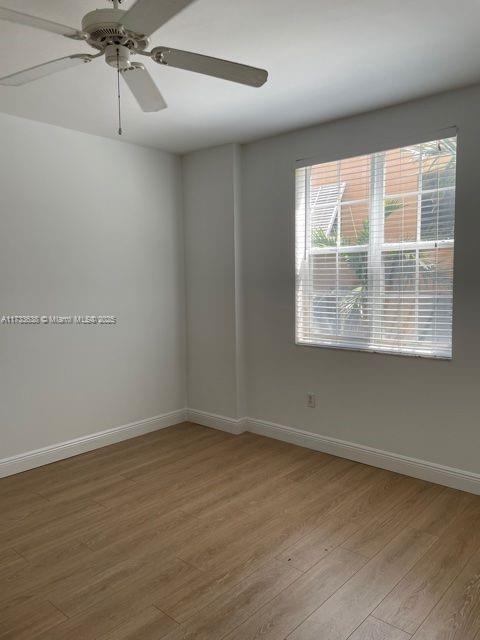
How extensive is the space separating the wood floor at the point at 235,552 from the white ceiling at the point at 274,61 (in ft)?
8.14

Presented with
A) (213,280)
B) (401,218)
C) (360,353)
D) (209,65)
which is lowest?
(360,353)

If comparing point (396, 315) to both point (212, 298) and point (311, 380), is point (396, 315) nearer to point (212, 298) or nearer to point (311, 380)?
point (311, 380)

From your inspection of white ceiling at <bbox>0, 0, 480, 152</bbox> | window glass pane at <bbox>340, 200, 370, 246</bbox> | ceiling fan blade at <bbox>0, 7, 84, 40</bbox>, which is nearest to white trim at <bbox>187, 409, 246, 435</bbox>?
window glass pane at <bbox>340, 200, 370, 246</bbox>

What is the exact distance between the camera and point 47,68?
1890 mm

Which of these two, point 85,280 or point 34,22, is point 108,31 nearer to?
point 34,22

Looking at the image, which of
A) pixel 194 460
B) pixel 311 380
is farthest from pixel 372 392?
pixel 194 460

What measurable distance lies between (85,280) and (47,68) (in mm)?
2011

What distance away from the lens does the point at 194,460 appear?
361 cm

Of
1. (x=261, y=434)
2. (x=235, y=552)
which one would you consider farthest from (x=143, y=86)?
(x=261, y=434)

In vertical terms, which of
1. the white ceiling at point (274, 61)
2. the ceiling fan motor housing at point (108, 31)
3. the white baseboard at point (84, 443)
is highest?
the white ceiling at point (274, 61)

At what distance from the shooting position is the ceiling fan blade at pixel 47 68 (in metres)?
1.81

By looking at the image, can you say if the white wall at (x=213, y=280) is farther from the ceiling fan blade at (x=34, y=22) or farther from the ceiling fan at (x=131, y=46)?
the ceiling fan blade at (x=34, y=22)

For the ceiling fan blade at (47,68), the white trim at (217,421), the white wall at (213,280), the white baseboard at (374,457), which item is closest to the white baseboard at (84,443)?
the white trim at (217,421)

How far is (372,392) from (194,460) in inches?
56.1
